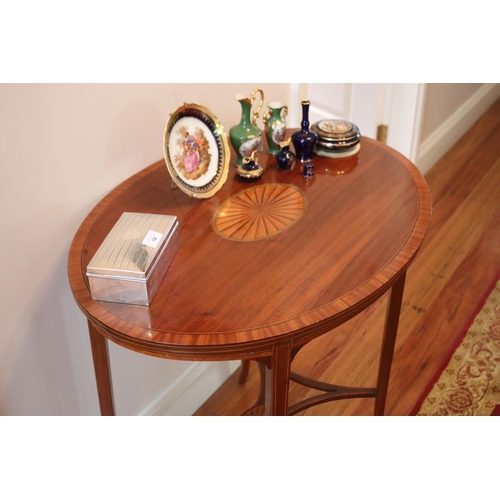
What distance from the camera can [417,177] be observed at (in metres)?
1.64

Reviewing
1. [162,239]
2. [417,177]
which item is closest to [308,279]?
[162,239]

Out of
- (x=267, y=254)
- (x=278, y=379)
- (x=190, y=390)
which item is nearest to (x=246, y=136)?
(x=267, y=254)

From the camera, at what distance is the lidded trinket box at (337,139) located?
1708 millimetres

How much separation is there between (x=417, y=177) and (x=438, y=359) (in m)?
0.87

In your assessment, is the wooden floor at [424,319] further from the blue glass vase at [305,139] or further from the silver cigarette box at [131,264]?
the silver cigarette box at [131,264]

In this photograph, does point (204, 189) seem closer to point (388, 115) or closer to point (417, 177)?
point (417, 177)

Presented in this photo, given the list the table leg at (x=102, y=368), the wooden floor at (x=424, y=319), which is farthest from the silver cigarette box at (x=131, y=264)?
the wooden floor at (x=424, y=319)

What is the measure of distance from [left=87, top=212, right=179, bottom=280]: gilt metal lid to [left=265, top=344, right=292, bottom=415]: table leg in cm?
30

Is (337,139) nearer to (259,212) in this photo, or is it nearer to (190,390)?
(259,212)

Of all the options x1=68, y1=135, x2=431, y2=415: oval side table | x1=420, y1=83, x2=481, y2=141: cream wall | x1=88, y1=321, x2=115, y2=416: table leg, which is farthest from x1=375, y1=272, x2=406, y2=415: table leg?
x1=420, y1=83, x2=481, y2=141: cream wall

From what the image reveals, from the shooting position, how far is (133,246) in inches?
50.0

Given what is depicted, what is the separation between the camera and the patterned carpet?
2057mm

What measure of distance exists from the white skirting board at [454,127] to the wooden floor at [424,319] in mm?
143

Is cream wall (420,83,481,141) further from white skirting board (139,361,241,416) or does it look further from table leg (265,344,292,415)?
table leg (265,344,292,415)
